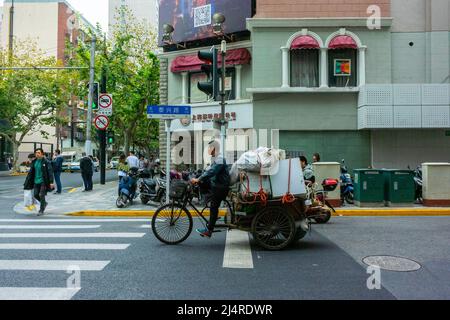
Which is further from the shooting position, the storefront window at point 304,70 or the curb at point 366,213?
the storefront window at point 304,70

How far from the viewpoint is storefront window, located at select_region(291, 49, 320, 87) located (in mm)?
18406

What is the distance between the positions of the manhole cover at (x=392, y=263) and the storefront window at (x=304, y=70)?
12935 millimetres

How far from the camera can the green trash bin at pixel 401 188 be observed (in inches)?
512

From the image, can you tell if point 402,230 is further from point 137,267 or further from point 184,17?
point 184,17

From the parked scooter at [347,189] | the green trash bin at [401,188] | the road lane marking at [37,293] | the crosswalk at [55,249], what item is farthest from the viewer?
the parked scooter at [347,189]

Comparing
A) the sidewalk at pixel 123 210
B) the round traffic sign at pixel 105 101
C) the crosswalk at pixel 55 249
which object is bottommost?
the crosswalk at pixel 55 249

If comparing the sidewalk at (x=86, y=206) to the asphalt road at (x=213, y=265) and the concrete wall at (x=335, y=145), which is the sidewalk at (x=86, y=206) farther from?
the concrete wall at (x=335, y=145)

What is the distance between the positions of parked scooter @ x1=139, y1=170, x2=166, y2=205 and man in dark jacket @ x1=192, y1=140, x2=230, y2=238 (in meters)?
6.31

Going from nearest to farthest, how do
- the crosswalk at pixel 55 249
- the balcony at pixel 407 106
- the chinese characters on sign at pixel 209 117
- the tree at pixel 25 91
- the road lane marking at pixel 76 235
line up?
the crosswalk at pixel 55 249 → the road lane marking at pixel 76 235 → the balcony at pixel 407 106 → the chinese characters on sign at pixel 209 117 → the tree at pixel 25 91

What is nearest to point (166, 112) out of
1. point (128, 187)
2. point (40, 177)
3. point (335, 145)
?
point (128, 187)

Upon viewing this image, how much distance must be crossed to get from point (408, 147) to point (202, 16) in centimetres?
1163

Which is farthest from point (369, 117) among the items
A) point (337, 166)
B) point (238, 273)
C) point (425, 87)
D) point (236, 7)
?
point (238, 273)

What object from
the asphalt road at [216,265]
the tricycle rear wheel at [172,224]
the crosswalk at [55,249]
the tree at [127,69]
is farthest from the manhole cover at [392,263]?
the tree at [127,69]

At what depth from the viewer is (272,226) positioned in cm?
714
